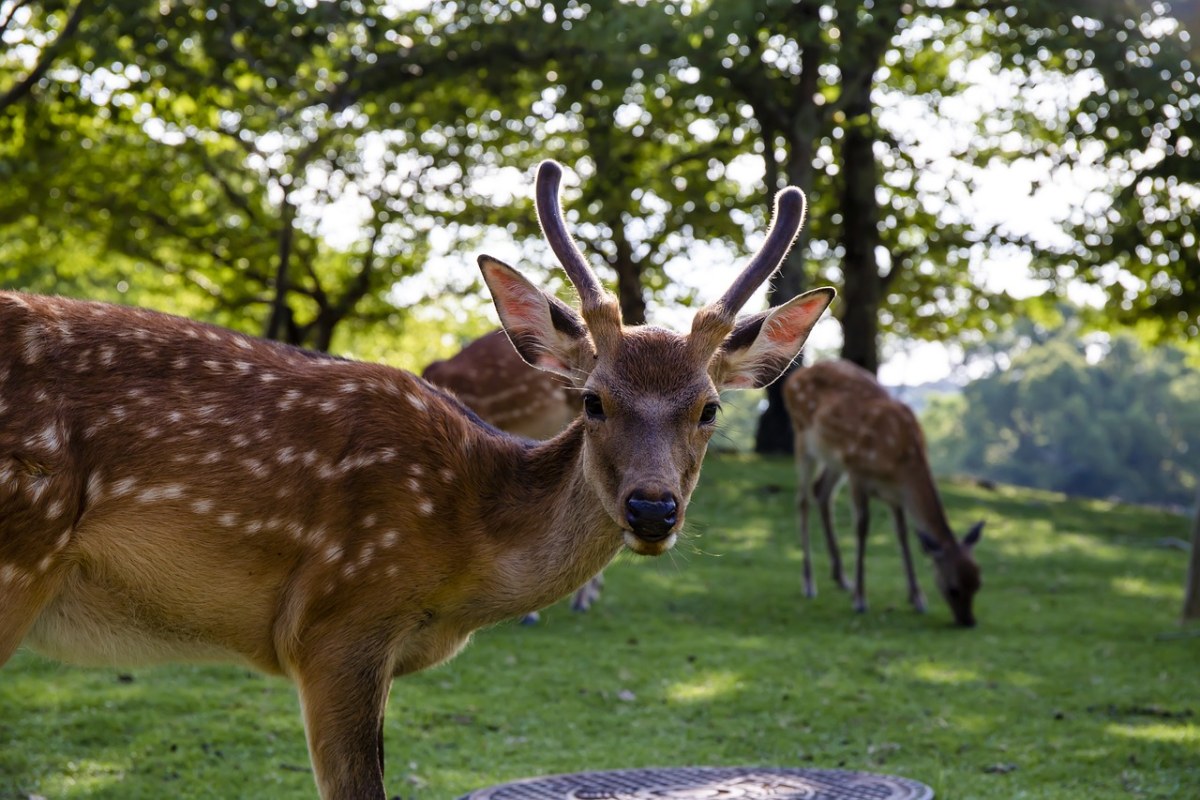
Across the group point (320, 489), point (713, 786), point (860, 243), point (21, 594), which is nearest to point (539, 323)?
point (320, 489)

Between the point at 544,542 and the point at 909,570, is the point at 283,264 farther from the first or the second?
the point at 544,542

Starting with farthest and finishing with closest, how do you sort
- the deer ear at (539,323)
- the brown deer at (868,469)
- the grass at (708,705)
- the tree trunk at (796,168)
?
the tree trunk at (796,168), the brown deer at (868,469), the grass at (708,705), the deer ear at (539,323)

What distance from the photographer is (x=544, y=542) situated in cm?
449

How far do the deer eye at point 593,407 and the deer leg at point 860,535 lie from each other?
7.01 meters

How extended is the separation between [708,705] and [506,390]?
12.4 feet

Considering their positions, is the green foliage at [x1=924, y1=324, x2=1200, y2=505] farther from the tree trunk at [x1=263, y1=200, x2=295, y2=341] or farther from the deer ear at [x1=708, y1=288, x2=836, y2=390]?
the deer ear at [x1=708, y1=288, x2=836, y2=390]

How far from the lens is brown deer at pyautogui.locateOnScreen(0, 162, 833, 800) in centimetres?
399

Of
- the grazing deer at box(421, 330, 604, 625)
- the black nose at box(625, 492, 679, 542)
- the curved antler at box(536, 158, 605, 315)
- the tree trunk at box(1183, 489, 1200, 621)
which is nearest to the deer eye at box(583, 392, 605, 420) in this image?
the curved antler at box(536, 158, 605, 315)

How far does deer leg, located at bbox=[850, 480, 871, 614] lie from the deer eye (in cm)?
701

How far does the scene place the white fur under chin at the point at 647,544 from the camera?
157 inches

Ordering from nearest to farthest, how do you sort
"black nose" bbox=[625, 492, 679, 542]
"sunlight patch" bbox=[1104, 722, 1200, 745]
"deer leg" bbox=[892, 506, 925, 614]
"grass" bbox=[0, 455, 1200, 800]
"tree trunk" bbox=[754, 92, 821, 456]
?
"black nose" bbox=[625, 492, 679, 542]
"grass" bbox=[0, 455, 1200, 800]
"sunlight patch" bbox=[1104, 722, 1200, 745]
"deer leg" bbox=[892, 506, 925, 614]
"tree trunk" bbox=[754, 92, 821, 456]

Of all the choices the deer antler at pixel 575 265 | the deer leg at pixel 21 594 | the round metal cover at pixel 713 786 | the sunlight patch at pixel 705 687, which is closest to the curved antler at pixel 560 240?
the deer antler at pixel 575 265

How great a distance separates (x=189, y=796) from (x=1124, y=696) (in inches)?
211

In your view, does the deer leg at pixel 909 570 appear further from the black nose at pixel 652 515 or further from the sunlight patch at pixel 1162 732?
the black nose at pixel 652 515
